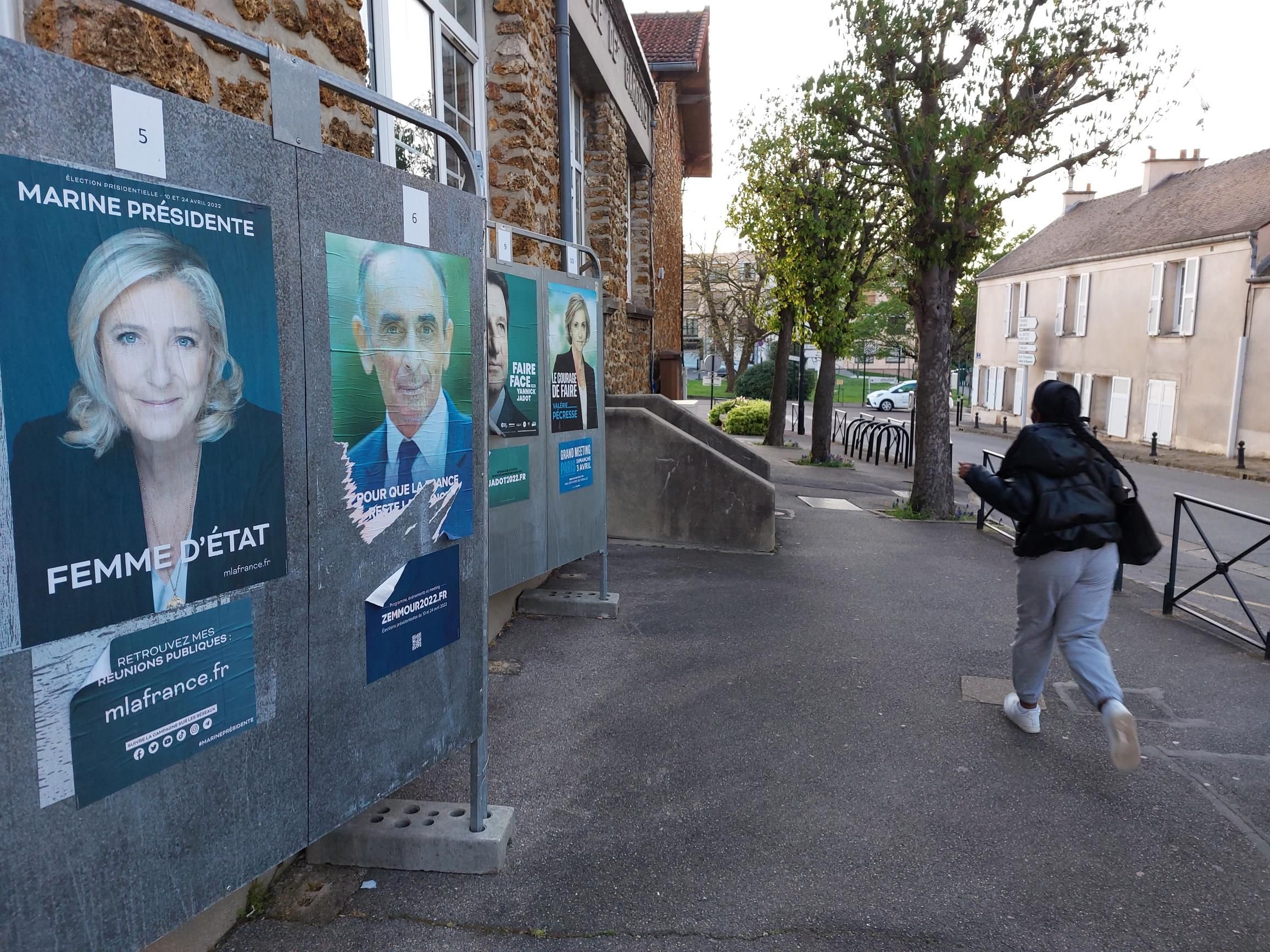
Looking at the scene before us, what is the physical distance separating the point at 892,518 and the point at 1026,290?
1024 inches

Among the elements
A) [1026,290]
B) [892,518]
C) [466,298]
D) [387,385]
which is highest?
[1026,290]

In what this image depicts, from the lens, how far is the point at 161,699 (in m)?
2.02

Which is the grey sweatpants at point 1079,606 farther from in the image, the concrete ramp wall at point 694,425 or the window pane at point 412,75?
the concrete ramp wall at point 694,425

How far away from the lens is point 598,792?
154 inches

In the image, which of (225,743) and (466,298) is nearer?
(225,743)

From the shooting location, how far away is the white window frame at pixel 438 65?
16.1ft

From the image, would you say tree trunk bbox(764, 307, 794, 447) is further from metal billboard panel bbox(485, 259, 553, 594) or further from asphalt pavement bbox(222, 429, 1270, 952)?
metal billboard panel bbox(485, 259, 553, 594)

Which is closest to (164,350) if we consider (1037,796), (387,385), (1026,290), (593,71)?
(387,385)

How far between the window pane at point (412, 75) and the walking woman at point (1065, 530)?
378cm

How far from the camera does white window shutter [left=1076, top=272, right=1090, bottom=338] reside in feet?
97.6

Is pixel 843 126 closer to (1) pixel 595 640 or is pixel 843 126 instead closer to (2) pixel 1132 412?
(1) pixel 595 640

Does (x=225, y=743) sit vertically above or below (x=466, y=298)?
below

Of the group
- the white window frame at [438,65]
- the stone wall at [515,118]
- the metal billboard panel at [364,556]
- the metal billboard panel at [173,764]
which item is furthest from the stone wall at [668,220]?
the metal billboard panel at [173,764]

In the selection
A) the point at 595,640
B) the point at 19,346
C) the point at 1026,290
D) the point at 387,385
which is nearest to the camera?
the point at 19,346
